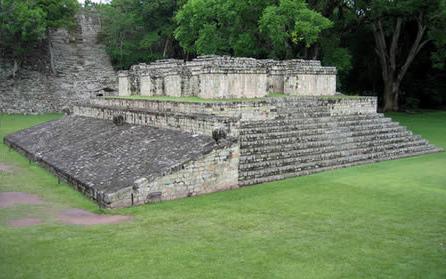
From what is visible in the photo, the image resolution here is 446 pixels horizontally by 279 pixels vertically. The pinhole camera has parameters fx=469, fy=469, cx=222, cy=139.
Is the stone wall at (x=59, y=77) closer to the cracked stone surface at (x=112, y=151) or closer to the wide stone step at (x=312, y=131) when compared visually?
the cracked stone surface at (x=112, y=151)

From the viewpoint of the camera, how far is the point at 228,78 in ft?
46.4

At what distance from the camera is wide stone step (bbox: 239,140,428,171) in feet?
38.3

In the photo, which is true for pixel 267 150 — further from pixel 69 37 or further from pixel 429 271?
pixel 69 37

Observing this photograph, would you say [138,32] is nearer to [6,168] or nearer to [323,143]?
[6,168]

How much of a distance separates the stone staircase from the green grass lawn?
2.83ft

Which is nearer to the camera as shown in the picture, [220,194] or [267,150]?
[220,194]

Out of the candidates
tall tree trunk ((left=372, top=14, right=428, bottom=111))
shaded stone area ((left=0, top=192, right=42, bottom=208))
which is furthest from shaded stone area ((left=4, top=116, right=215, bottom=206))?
tall tree trunk ((left=372, top=14, right=428, bottom=111))

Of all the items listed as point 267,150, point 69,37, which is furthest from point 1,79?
point 267,150

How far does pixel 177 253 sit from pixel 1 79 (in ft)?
99.3

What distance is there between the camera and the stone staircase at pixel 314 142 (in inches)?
469

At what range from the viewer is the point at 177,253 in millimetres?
6848

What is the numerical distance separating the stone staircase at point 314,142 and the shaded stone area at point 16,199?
4.63 metres

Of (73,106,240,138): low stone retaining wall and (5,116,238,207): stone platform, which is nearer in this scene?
(5,116,238,207): stone platform

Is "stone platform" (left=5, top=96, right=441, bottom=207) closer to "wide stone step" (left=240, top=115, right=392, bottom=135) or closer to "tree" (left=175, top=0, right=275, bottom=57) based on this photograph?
"wide stone step" (left=240, top=115, right=392, bottom=135)
